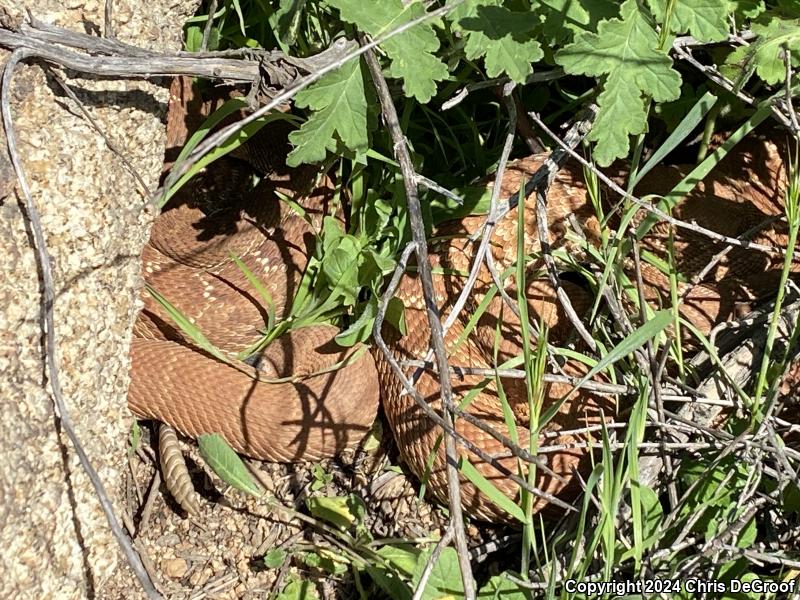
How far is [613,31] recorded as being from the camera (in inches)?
74.1

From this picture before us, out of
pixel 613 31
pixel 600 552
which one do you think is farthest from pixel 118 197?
pixel 600 552

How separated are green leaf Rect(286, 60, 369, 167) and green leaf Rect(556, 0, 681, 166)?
1.75 feet

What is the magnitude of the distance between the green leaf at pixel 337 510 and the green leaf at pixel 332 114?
115 cm

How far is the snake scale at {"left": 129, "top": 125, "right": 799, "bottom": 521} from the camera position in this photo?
263 centimetres

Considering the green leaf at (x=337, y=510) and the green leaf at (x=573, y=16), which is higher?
the green leaf at (x=573, y=16)

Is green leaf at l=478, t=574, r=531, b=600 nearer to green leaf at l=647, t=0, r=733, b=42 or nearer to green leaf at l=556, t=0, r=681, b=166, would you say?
green leaf at l=556, t=0, r=681, b=166

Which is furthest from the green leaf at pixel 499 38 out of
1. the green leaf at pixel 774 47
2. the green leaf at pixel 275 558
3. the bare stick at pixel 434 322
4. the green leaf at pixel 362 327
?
the green leaf at pixel 275 558

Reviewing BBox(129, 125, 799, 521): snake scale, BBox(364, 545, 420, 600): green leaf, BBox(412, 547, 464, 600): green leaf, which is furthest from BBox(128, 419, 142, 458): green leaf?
BBox(412, 547, 464, 600): green leaf

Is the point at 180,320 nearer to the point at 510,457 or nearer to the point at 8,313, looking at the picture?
the point at 8,313

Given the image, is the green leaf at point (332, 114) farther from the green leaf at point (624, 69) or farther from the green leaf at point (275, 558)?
the green leaf at point (275, 558)

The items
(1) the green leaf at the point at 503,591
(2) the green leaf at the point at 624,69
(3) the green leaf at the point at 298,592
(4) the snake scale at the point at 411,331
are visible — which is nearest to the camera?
(2) the green leaf at the point at 624,69

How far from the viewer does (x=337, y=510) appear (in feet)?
8.48

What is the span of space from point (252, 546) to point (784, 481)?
1.67 meters

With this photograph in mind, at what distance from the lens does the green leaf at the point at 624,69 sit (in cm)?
188
